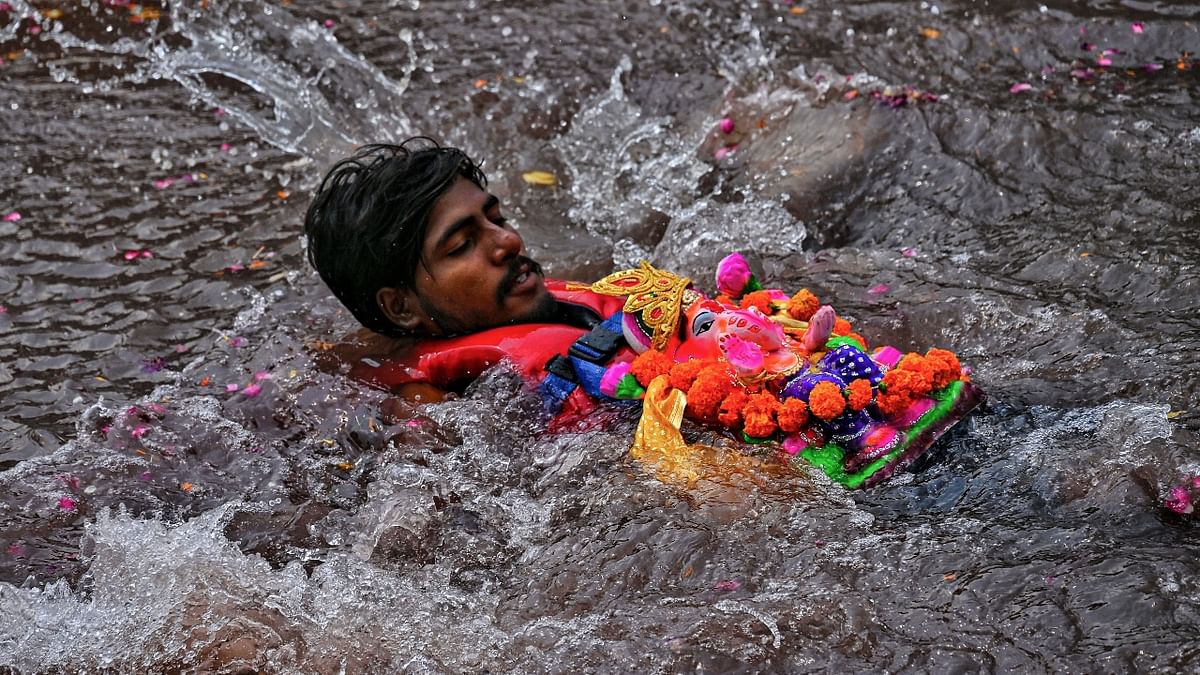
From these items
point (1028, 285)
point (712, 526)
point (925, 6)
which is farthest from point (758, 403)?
point (925, 6)

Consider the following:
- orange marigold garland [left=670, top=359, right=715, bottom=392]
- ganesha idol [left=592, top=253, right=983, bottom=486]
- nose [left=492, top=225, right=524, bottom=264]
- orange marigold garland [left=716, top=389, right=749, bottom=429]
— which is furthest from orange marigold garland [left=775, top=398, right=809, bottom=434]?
nose [left=492, top=225, right=524, bottom=264]

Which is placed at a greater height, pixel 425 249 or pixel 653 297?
pixel 425 249

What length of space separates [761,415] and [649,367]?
0.42 metres

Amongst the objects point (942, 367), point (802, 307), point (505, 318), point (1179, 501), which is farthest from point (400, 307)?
point (1179, 501)

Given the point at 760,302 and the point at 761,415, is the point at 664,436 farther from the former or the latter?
the point at 760,302

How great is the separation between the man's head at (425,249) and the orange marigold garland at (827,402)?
1.09 meters

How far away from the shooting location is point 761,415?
3.65m

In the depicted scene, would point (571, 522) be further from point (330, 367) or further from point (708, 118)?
point (708, 118)

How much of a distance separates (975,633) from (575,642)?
1.01 metres

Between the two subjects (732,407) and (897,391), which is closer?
(897,391)

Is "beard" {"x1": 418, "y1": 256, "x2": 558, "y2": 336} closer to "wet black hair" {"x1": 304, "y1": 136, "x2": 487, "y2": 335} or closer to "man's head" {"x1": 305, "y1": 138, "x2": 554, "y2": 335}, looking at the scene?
"man's head" {"x1": 305, "y1": 138, "x2": 554, "y2": 335}

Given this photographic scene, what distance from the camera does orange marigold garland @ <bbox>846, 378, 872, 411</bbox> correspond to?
11.7 ft

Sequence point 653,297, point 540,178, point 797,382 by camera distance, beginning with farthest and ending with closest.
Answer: point 540,178
point 653,297
point 797,382

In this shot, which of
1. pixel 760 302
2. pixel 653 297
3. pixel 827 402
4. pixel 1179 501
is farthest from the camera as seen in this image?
pixel 760 302
